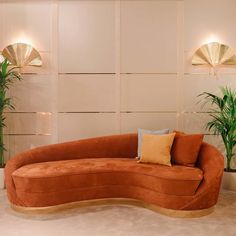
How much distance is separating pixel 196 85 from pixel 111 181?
76.4 inches

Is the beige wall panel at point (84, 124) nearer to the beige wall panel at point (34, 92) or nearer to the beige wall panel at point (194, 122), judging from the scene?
the beige wall panel at point (34, 92)

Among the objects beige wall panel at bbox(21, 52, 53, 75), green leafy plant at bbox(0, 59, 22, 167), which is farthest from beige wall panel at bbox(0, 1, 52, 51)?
green leafy plant at bbox(0, 59, 22, 167)

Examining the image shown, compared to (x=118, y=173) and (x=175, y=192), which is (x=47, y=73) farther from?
(x=175, y=192)

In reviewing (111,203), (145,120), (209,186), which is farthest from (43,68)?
(209,186)

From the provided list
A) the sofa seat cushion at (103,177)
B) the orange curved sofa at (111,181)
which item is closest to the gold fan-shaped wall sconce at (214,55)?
the orange curved sofa at (111,181)

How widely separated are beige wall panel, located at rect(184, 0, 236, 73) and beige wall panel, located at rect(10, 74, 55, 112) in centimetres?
208

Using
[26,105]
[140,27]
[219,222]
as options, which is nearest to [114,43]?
[140,27]

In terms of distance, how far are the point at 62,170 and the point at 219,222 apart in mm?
1697

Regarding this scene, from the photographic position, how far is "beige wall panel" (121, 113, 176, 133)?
4691 millimetres

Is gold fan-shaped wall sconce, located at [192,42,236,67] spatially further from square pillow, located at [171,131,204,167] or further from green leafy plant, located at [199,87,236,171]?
square pillow, located at [171,131,204,167]

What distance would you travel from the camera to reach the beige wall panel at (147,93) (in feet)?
15.4

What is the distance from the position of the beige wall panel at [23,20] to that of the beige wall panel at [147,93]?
1.38 m

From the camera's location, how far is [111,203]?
3756 millimetres

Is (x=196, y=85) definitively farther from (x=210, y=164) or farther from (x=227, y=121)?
(x=210, y=164)
